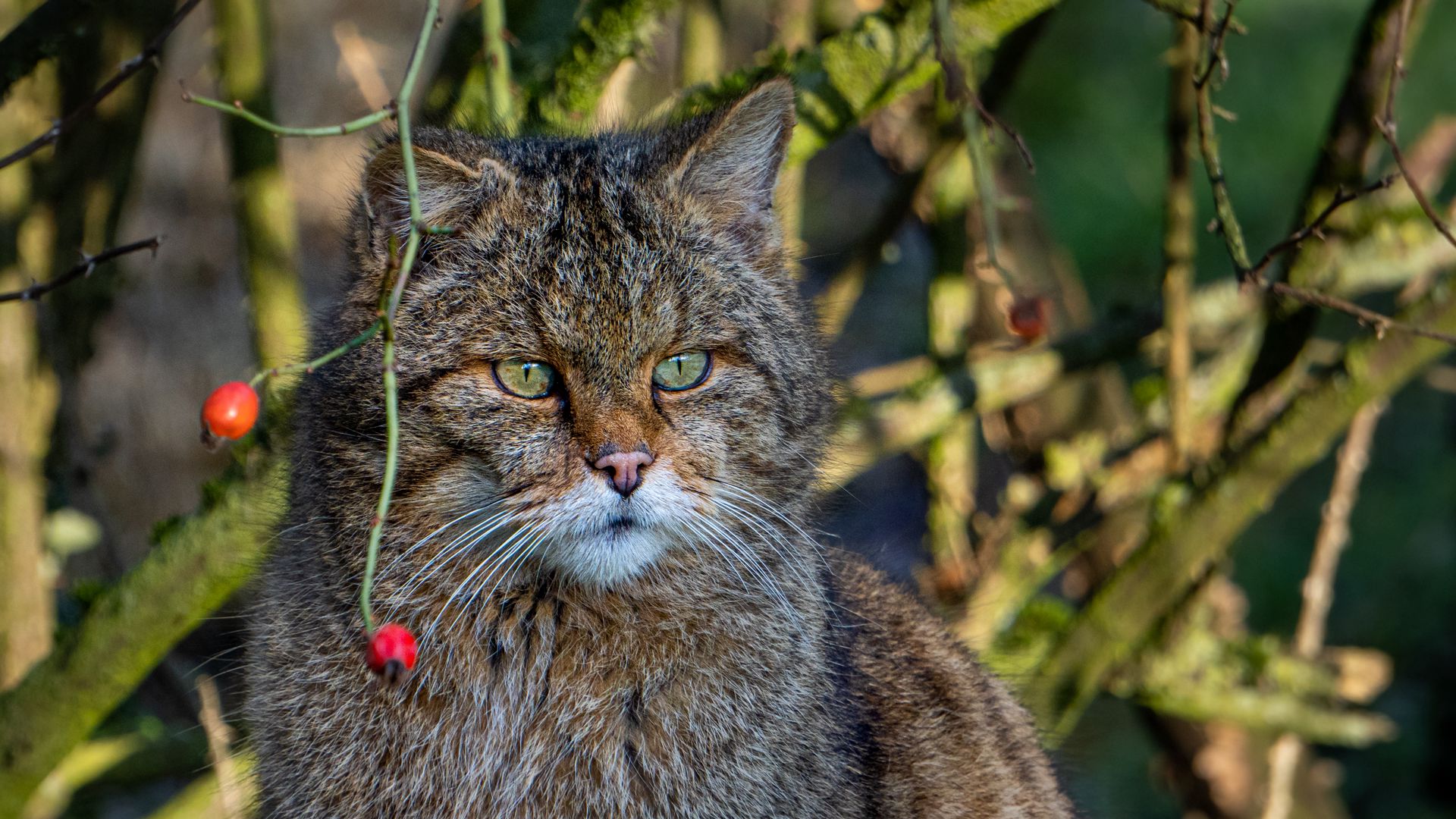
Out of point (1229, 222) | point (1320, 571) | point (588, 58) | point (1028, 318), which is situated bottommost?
point (1320, 571)

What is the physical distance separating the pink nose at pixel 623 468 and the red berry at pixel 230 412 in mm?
514

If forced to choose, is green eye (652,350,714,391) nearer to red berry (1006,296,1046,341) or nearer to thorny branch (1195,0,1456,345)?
thorny branch (1195,0,1456,345)

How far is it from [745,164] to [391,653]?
3.84ft

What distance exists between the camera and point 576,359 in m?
2.22

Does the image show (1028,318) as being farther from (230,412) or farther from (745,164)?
(230,412)

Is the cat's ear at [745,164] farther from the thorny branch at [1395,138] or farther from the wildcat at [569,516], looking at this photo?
the thorny branch at [1395,138]

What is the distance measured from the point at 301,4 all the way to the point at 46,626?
5946 millimetres

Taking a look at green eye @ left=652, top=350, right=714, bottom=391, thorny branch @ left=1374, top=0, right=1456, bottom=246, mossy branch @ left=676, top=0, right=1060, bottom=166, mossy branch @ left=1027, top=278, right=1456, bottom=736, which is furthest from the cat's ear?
mossy branch @ left=1027, top=278, right=1456, bottom=736

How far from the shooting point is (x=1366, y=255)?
12.8ft

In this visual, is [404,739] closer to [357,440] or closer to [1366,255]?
[357,440]

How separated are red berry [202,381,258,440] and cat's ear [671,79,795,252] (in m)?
0.86

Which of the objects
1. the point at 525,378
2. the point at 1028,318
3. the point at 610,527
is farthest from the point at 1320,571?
the point at 525,378

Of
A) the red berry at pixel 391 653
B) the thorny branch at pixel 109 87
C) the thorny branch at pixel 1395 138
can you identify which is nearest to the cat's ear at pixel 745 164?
the thorny branch at pixel 109 87

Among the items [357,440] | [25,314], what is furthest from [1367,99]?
[25,314]
